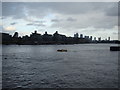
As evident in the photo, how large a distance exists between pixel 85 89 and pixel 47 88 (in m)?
6.11

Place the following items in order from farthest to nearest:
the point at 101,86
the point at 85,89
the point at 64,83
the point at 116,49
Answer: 1. the point at 116,49
2. the point at 64,83
3. the point at 101,86
4. the point at 85,89

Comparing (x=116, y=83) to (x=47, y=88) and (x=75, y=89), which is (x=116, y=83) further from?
(x=47, y=88)

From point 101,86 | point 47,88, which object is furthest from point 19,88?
point 101,86

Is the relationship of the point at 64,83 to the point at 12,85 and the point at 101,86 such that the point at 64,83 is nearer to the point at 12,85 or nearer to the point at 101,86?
the point at 101,86

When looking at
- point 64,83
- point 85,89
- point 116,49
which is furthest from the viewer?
point 116,49

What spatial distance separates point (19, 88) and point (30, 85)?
8.06ft

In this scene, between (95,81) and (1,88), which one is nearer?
(1,88)

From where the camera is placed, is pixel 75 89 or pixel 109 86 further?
pixel 109 86

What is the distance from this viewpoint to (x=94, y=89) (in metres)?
28.1

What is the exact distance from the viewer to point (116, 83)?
107ft

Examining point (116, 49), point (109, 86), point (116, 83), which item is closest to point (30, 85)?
point (109, 86)

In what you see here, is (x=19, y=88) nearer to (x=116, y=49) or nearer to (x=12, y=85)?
(x=12, y=85)

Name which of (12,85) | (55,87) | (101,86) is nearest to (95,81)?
(101,86)

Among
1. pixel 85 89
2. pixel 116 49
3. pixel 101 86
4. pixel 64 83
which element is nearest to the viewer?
pixel 85 89
